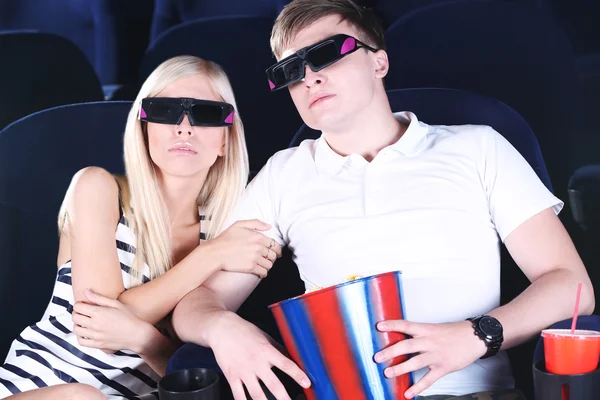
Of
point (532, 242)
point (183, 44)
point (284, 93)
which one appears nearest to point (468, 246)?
point (532, 242)

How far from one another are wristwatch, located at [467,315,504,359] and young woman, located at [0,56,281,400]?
0.35 m

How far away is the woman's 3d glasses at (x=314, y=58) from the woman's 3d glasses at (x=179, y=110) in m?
0.17

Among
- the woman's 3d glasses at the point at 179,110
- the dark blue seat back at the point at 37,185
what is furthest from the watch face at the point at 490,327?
the dark blue seat back at the point at 37,185

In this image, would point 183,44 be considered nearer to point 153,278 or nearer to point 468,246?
point 153,278

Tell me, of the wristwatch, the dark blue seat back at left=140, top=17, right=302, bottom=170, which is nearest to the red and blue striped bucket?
the wristwatch

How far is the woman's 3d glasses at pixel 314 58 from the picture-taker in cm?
108

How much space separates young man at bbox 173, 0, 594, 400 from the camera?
91 centimetres

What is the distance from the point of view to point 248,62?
1692 millimetres

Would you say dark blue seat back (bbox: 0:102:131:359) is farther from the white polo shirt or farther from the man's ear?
the man's ear

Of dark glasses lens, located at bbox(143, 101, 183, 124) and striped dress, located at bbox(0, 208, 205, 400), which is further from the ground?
dark glasses lens, located at bbox(143, 101, 183, 124)

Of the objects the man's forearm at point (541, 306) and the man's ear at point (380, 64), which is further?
the man's ear at point (380, 64)

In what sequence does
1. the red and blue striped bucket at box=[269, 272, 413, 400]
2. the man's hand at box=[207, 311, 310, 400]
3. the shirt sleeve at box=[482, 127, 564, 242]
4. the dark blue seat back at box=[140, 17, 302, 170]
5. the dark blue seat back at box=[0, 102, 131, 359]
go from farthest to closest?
the dark blue seat back at box=[140, 17, 302, 170] < the dark blue seat back at box=[0, 102, 131, 359] < the shirt sleeve at box=[482, 127, 564, 242] < the man's hand at box=[207, 311, 310, 400] < the red and blue striped bucket at box=[269, 272, 413, 400]

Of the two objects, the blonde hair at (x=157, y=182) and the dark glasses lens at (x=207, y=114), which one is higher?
the dark glasses lens at (x=207, y=114)

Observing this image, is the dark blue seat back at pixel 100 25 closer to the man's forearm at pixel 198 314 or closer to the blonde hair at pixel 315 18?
the blonde hair at pixel 315 18
